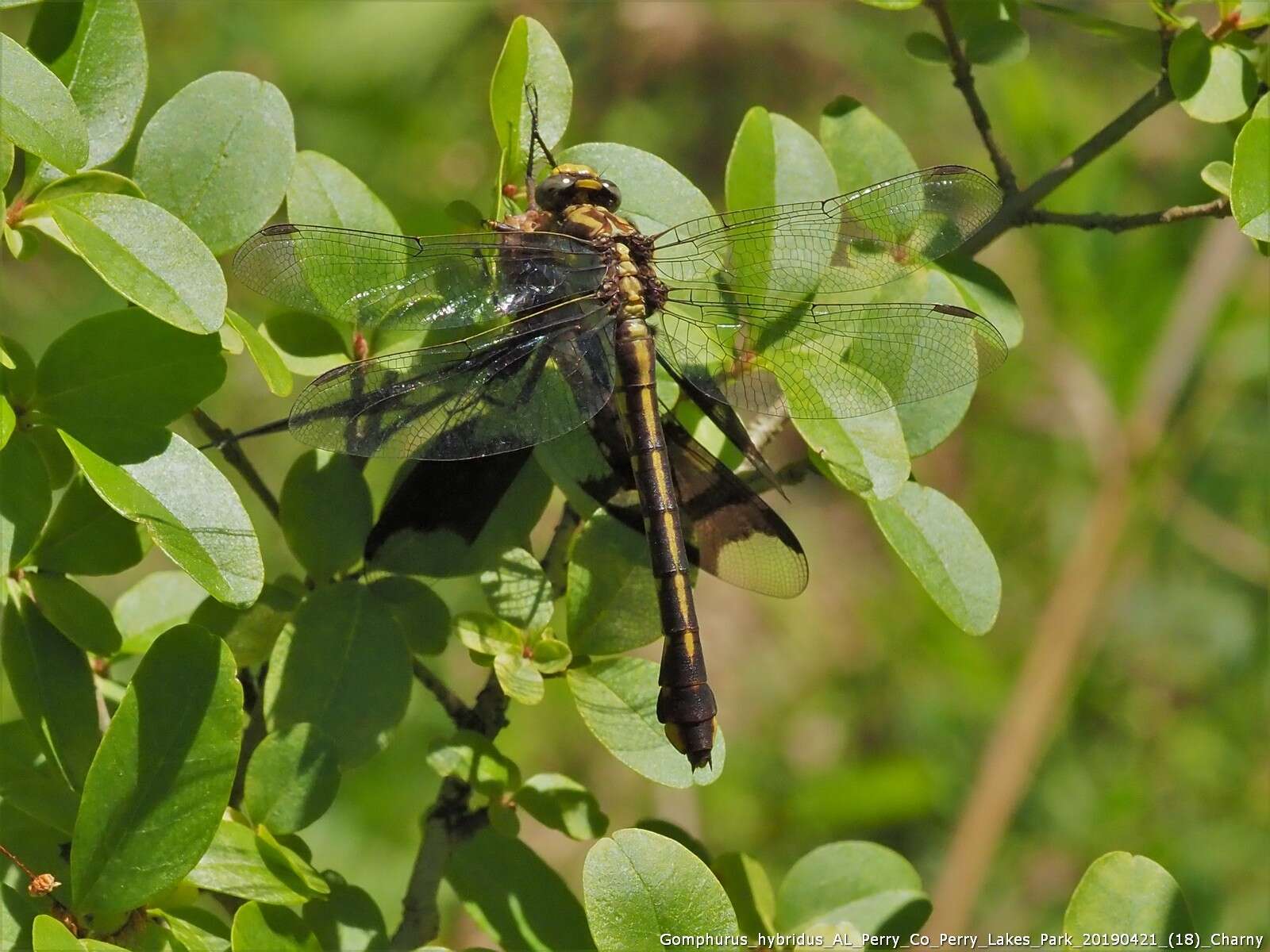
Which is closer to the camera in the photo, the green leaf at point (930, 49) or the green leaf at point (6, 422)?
the green leaf at point (6, 422)

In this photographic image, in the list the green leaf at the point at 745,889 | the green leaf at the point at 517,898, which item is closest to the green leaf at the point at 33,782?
the green leaf at the point at 517,898

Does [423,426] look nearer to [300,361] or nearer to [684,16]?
[300,361]

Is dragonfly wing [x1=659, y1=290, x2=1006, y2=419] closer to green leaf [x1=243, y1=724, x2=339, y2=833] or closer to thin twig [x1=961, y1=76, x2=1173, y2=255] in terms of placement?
thin twig [x1=961, y1=76, x2=1173, y2=255]

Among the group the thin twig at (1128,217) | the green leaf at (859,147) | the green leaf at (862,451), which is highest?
the green leaf at (859,147)

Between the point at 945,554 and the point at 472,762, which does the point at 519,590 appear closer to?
the point at 472,762

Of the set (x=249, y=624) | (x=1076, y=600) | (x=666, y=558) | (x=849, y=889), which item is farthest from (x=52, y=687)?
(x=1076, y=600)

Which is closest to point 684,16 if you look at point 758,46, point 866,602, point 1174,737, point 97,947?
point 758,46

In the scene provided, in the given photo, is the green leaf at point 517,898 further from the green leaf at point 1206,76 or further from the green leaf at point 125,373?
the green leaf at point 1206,76

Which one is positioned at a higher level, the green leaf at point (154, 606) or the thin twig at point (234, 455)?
the thin twig at point (234, 455)
